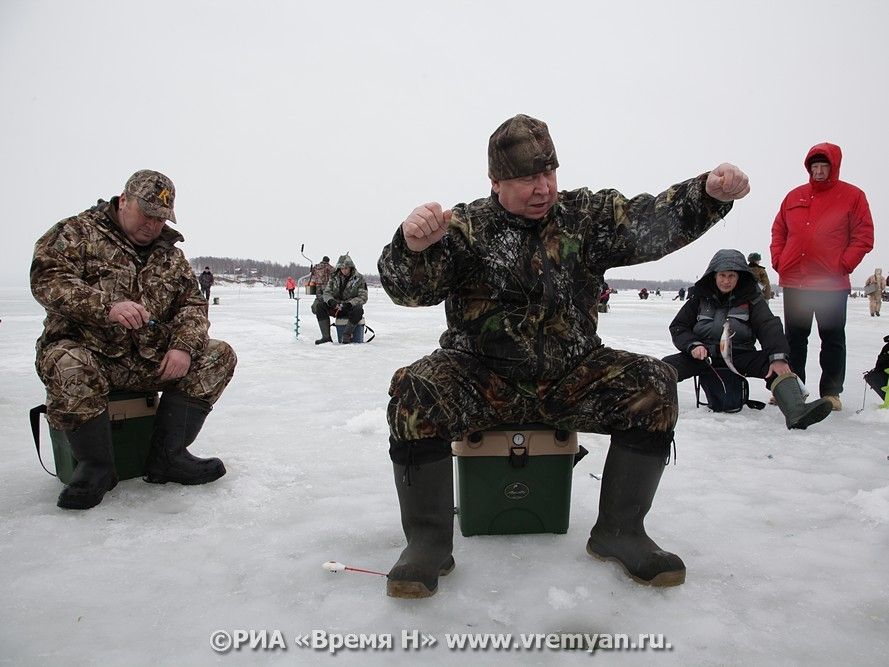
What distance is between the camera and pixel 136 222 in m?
2.91

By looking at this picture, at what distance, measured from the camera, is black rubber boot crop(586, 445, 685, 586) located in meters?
2.05

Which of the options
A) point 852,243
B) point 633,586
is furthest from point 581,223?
point 852,243

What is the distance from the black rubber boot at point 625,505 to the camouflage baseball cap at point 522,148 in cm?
103

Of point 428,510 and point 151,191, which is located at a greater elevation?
point 151,191

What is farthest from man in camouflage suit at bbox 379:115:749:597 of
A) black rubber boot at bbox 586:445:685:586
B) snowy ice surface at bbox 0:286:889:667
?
snowy ice surface at bbox 0:286:889:667

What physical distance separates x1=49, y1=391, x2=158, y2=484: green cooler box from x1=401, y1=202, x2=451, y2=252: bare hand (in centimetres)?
180

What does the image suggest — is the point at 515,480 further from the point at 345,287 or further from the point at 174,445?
the point at 345,287

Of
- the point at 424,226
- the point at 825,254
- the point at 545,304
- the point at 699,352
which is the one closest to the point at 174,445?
the point at 424,226

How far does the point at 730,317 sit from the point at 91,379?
13.8 ft

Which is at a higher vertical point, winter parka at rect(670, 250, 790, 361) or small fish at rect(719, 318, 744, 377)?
winter parka at rect(670, 250, 790, 361)

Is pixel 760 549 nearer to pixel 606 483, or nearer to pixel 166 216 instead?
pixel 606 483

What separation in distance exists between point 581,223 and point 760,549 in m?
1.37

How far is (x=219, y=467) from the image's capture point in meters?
3.00

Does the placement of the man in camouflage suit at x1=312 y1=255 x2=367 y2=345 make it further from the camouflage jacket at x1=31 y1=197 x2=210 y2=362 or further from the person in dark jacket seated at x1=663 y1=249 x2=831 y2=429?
the camouflage jacket at x1=31 y1=197 x2=210 y2=362
